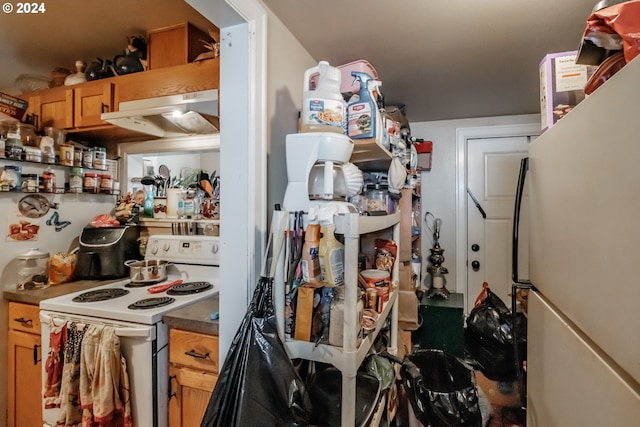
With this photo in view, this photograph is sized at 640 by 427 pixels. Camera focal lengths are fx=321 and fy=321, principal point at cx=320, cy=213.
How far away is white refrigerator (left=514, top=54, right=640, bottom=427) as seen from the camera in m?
0.51

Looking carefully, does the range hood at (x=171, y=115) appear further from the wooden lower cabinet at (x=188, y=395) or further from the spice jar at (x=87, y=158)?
the wooden lower cabinet at (x=188, y=395)

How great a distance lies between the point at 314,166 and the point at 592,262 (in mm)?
777

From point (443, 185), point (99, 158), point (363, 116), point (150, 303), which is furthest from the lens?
point (443, 185)

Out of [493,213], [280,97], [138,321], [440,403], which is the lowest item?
[440,403]

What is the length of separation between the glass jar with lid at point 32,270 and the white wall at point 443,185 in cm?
284

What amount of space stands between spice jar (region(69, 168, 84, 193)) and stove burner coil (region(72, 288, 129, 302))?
76 cm

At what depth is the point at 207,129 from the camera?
189cm

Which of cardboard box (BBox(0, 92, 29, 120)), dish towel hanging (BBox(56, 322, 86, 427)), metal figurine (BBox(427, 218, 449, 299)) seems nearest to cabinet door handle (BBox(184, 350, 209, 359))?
dish towel hanging (BBox(56, 322, 86, 427))

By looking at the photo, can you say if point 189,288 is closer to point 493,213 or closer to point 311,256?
point 311,256

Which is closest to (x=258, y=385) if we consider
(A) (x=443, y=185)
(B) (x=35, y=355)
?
(B) (x=35, y=355)

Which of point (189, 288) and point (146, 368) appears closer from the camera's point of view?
point (146, 368)

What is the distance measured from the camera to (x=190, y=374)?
4.34ft

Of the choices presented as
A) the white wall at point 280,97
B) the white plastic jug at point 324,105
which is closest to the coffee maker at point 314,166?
the white plastic jug at point 324,105

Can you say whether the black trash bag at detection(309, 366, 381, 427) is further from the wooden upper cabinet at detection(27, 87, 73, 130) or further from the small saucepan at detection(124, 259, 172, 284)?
the wooden upper cabinet at detection(27, 87, 73, 130)
